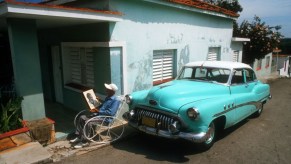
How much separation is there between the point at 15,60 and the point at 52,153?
7.32ft

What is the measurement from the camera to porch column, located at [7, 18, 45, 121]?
522cm

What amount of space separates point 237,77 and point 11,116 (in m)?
5.71

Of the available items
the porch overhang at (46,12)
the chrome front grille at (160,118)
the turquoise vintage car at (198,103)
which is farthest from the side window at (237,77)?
the porch overhang at (46,12)

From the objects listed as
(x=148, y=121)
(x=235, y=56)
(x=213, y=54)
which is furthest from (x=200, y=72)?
(x=235, y=56)

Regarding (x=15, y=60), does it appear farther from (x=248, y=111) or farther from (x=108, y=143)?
(x=248, y=111)

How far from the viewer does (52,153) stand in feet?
16.6

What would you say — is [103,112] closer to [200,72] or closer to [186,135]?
[186,135]

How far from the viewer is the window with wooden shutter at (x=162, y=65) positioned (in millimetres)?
8312

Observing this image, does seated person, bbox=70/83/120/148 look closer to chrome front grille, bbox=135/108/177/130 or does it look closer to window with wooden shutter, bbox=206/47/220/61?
chrome front grille, bbox=135/108/177/130

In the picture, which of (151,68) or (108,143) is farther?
(151,68)

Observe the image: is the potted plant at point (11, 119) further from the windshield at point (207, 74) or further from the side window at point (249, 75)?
the side window at point (249, 75)

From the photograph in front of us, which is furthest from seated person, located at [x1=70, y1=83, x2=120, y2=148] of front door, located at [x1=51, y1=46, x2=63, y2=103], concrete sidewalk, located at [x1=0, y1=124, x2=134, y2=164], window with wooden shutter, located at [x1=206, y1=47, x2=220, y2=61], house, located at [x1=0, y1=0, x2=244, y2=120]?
window with wooden shutter, located at [x1=206, y1=47, x2=220, y2=61]

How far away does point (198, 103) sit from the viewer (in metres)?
4.86

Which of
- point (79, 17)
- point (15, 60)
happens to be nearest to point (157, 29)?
point (79, 17)
